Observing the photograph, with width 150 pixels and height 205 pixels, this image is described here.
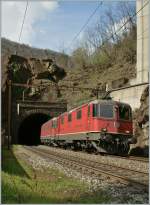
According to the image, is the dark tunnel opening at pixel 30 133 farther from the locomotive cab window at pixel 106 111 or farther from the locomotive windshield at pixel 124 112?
the locomotive cab window at pixel 106 111

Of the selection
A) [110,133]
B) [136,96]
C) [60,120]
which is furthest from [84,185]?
[60,120]

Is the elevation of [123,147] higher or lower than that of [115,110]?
lower

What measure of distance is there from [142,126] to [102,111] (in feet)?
19.6

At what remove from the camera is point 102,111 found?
71.6 feet

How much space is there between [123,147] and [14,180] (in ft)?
39.3

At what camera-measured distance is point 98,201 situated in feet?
26.7

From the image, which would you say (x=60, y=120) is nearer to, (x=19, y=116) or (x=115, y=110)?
(x=115, y=110)

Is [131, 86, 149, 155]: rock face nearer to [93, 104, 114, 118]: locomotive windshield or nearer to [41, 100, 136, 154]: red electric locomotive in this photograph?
[41, 100, 136, 154]: red electric locomotive

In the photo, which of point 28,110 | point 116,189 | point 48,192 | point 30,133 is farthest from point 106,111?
point 30,133

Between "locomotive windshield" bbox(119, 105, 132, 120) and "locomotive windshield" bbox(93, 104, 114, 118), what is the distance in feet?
1.65

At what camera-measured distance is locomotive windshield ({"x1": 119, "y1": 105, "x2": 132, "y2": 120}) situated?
22014 mm

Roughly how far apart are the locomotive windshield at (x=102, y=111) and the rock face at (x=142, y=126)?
339 cm

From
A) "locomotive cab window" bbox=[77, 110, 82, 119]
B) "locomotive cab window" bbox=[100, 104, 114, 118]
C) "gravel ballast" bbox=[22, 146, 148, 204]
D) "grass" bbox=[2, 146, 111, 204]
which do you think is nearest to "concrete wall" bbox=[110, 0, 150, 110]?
"locomotive cab window" bbox=[77, 110, 82, 119]

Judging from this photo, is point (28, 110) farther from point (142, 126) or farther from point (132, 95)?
point (142, 126)
